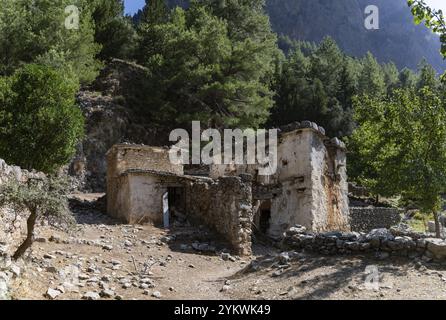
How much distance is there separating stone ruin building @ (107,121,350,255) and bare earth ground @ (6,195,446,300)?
2.50 m

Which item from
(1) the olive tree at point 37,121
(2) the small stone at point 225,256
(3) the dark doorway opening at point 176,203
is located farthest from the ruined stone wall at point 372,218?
(1) the olive tree at point 37,121

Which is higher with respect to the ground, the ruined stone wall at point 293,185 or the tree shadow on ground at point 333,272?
the ruined stone wall at point 293,185

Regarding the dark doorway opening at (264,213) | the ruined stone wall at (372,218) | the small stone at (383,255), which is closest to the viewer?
the small stone at (383,255)

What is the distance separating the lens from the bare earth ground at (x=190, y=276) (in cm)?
797

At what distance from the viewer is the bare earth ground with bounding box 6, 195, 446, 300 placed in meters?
7.97

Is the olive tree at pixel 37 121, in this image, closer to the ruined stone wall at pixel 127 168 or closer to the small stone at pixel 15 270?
the ruined stone wall at pixel 127 168

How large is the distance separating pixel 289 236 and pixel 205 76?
1988 cm

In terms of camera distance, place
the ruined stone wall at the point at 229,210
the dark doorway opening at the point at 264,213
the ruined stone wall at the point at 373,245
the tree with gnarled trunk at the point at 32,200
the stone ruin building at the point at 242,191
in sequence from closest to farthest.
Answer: the tree with gnarled trunk at the point at 32,200 → the ruined stone wall at the point at 373,245 → the ruined stone wall at the point at 229,210 → the stone ruin building at the point at 242,191 → the dark doorway opening at the point at 264,213

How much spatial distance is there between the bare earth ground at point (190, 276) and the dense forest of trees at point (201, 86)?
4.56 m

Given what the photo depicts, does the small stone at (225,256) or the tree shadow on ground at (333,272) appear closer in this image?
the tree shadow on ground at (333,272)

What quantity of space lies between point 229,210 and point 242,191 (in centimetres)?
79

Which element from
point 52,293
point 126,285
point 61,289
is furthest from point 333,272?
point 52,293

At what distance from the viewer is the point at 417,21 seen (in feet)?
25.2
